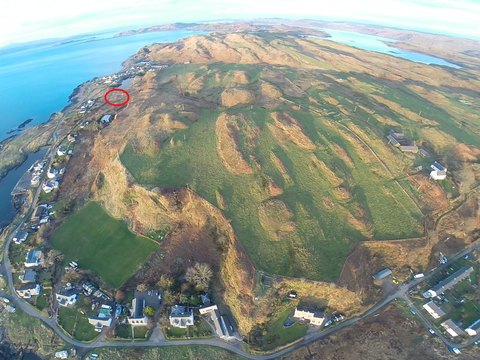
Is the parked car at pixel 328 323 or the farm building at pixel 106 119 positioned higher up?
the farm building at pixel 106 119

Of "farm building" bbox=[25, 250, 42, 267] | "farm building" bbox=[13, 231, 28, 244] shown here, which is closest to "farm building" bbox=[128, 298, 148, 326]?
"farm building" bbox=[25, 250, 42, 267]

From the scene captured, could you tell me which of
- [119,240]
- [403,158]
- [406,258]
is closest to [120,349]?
[119,240]

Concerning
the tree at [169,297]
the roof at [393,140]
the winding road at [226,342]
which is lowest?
the winding road at [226,342]

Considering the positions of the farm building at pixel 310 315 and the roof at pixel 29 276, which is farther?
the roof at pixel 29 276

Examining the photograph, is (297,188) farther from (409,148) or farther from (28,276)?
(28,276)

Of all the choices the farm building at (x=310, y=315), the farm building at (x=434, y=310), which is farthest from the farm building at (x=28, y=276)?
the farm building at (x=434, y=310)

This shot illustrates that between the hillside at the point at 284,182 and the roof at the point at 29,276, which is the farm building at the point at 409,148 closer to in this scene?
the hillside at the point at 284,182

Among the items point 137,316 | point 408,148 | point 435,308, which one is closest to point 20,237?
point 137,316

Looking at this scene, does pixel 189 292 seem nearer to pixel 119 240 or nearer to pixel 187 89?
pixel 119 240
